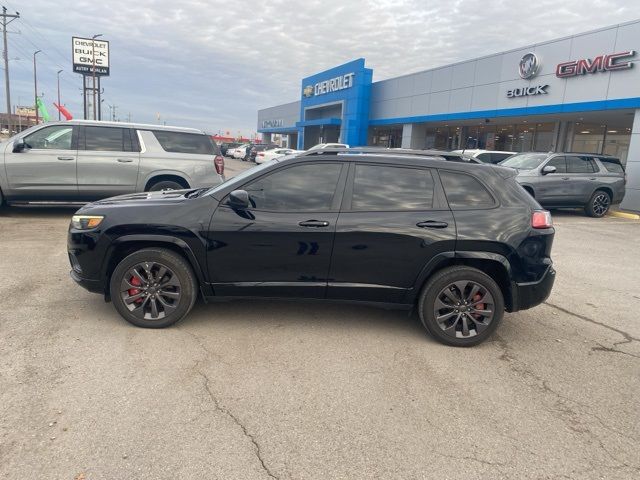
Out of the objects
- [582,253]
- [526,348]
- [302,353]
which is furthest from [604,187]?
[302,353]

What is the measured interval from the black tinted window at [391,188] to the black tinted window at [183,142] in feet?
19.7

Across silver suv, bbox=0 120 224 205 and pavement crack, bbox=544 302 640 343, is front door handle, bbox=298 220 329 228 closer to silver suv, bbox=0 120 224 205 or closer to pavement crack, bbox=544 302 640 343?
pavement crack, bbox=544 302 640 343

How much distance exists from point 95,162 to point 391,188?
6.86 metres

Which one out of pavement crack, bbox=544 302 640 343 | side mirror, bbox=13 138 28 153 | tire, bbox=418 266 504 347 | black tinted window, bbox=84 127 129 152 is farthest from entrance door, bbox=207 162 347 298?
side mirror, bbox=13 138 28 153

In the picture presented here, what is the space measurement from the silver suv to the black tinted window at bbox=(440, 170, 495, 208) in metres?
6.17

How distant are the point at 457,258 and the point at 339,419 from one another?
1.88 meters

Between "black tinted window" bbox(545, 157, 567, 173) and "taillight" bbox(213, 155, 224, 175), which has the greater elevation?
"black tinted window" bbox(545, 157, 567, 173)

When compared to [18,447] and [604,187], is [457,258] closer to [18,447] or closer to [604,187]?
[18,447]

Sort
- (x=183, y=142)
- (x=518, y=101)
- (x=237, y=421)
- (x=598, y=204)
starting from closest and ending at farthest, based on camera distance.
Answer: (x=237, y=421), (x=183, y=142), (x=598, y=204), (x=518, y=101)

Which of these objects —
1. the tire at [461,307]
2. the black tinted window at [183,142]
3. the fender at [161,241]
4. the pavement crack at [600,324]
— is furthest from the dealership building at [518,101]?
the fender at [161,241]

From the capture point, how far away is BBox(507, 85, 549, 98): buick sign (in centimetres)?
2005

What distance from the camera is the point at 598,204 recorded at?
13578 millimetres

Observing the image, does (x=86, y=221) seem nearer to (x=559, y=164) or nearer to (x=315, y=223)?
(x=315, y=223)

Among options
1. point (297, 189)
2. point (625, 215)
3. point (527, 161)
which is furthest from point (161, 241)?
point (625, 215)
